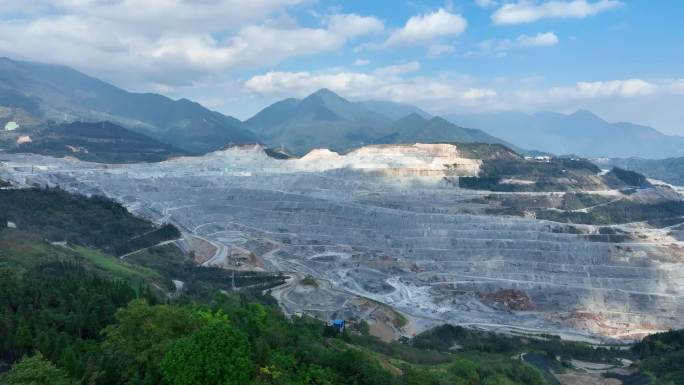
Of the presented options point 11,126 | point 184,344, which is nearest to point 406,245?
point 184,344

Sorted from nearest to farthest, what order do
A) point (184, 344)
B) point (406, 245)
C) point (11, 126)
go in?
point (184, 344)
point (406, 245)
point (11, 126)

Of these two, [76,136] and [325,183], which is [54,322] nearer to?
[325,183]

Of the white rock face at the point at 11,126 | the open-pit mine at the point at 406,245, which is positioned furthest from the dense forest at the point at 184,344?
the white rock face at the point at 11,126

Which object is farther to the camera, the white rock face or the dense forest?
the white rock face

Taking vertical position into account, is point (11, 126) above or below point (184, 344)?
above

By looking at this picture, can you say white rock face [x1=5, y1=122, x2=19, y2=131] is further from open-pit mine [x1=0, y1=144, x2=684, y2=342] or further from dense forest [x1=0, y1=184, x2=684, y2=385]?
dense forest [x1=0, y1=184, x2=684, y2=385]

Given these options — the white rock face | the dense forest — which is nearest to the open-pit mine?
the dense forest

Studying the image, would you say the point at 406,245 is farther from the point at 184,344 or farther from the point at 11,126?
the point at 11,126

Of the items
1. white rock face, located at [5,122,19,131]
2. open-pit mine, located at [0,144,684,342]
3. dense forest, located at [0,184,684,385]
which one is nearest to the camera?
dense forest, located at [0,184,684,385]
